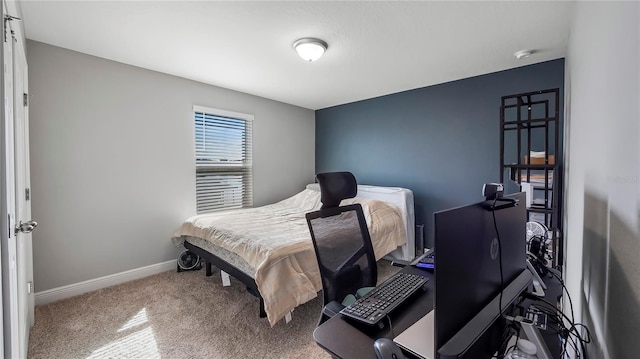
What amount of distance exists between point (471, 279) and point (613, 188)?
51cm

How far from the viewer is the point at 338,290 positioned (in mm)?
1448

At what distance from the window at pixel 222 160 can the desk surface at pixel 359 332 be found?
3085mm

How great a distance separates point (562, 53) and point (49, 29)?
4612 mm

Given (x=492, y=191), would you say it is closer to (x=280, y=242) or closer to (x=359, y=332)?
(x=359, y=332)

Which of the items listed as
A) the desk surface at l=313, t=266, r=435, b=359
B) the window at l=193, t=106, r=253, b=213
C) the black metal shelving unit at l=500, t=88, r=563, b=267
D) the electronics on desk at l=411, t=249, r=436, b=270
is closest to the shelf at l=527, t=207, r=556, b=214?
the black metal shelving unit at l=500, t=88, r=563, b=267

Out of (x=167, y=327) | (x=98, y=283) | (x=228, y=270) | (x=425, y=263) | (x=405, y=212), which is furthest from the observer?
(x=405, y=212)

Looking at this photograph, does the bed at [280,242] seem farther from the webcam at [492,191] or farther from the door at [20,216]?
the webcam at [492,191]

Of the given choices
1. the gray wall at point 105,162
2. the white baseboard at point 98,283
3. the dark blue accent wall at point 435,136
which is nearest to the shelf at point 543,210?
the dark blue accent wall at point 435,136

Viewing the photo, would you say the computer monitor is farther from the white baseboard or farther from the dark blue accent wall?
the white baseboard

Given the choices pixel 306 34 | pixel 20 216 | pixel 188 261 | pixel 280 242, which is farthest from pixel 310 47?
pixel 188 261

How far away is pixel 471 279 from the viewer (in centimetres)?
64

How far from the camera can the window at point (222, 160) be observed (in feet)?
11.4

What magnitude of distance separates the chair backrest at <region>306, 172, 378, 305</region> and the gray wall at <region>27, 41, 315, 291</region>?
95.4 inches

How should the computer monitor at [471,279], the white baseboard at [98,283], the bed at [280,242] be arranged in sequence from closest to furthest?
→ the computer monitor at [471,279] → the bed at [280,242] → the white baseboard at [98,283]
